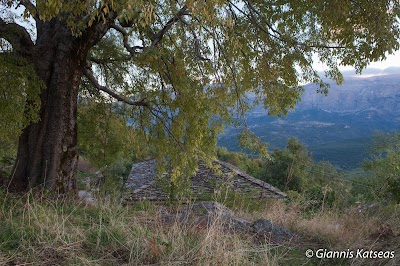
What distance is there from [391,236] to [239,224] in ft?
6.63

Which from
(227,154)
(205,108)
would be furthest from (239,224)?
(227,154)

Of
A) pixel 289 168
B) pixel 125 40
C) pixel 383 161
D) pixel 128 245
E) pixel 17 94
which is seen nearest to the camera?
pixel 128 245

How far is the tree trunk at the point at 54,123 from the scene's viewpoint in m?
7.77

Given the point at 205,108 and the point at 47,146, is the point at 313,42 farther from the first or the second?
the point at 47,146

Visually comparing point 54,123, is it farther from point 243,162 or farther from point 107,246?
point 243,162

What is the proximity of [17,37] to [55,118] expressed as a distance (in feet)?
6.05

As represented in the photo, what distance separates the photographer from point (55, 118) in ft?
25.8

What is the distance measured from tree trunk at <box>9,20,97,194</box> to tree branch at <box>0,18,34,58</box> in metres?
0.18

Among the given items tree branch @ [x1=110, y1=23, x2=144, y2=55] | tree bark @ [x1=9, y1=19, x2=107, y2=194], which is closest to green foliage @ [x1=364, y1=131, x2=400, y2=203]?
tree branch @ [x1=110, y1=23, x2=144, y2=55]

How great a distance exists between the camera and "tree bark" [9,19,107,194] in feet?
25.5

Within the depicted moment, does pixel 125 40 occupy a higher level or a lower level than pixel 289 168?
higher

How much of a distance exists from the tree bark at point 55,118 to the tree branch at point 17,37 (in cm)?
18

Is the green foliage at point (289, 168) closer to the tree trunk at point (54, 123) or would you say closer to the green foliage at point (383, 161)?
the green foliage at point (383, 161)

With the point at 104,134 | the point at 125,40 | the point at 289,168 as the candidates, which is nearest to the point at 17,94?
the point at 125,40
